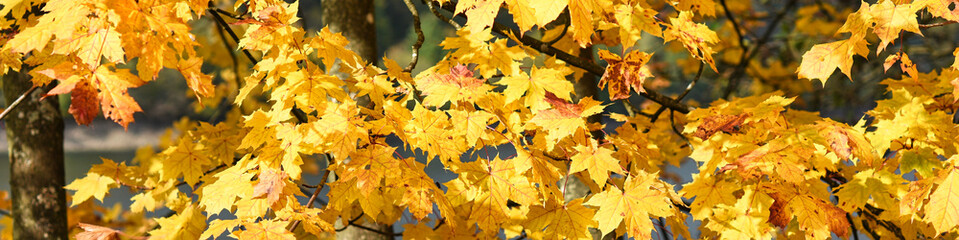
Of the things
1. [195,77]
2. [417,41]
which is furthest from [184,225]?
[417,41]

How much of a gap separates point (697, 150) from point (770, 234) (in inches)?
13.6

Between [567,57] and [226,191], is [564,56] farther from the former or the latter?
[226,191]

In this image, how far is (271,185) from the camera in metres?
1.74

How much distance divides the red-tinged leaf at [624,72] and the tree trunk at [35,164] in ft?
8.79

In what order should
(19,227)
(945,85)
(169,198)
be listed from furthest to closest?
(19,227), (169,198), (945,85)

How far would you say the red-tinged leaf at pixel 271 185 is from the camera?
5.65 ft

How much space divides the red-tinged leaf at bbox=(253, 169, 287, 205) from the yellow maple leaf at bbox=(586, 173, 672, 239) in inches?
32.2

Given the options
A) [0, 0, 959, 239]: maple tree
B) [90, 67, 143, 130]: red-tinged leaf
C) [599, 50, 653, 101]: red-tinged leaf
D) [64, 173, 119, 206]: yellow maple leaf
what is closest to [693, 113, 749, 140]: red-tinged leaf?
[0, 0, 959, 239]: maple tree

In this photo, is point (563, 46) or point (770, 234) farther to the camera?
point (563, 46)

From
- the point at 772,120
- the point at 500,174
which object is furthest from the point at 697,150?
the point at 500,174

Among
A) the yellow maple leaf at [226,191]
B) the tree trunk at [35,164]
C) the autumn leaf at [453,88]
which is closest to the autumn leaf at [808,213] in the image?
the autumn leaf at [453,88]

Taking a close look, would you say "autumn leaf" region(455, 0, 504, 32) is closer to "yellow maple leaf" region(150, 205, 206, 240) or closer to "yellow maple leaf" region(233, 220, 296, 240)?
"yellow maple leaf" region(233, 220, 296, 240)

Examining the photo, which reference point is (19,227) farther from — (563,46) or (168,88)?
(168,88)

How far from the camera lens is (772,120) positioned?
212cm
